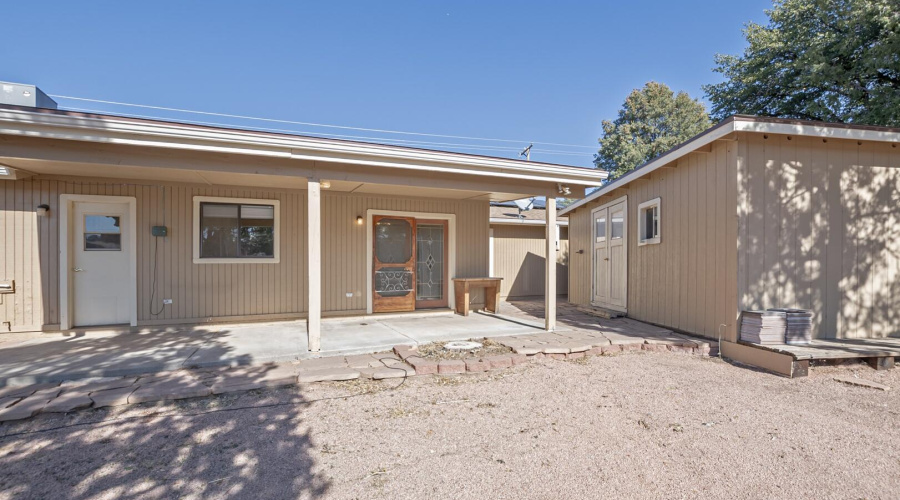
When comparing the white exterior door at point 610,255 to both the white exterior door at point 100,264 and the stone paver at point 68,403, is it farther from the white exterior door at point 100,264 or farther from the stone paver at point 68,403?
the white exterior door at point 100,264

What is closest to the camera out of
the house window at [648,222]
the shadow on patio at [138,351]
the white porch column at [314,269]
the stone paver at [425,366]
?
the shadow on patio at [138,351]

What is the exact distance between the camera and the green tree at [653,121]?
21.9 m

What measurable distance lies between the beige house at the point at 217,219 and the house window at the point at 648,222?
1.51 m

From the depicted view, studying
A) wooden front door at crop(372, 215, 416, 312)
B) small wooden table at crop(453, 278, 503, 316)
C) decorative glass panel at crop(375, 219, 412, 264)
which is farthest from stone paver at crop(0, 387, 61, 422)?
small wooden table at crop(453, 278, 503, 316)

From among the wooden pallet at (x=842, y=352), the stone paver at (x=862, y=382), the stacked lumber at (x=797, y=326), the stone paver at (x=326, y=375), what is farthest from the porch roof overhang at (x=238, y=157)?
the stone paver at (x=862, y=382)

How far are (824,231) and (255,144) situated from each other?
6.99 metres

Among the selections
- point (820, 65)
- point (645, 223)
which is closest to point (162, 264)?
point (645, 223)

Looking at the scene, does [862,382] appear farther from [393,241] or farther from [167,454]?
[393,241]

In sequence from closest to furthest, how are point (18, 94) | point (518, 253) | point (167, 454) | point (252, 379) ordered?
1. point (167, 454)
2. point (252, 379)
3. point (18, 94)
4. point (518, 253)

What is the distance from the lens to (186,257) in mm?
6109

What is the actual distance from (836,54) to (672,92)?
14.5 m

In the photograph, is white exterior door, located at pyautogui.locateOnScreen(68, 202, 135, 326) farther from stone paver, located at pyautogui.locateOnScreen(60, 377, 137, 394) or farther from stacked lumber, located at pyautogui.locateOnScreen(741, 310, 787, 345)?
stacked lumber, located at pyautogui.locateOnScreen(741, 310, 787, 345)

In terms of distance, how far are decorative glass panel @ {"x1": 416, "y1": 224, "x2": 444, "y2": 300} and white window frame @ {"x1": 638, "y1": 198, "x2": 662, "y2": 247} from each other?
355cm

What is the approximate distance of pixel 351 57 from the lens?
12.9 metres
